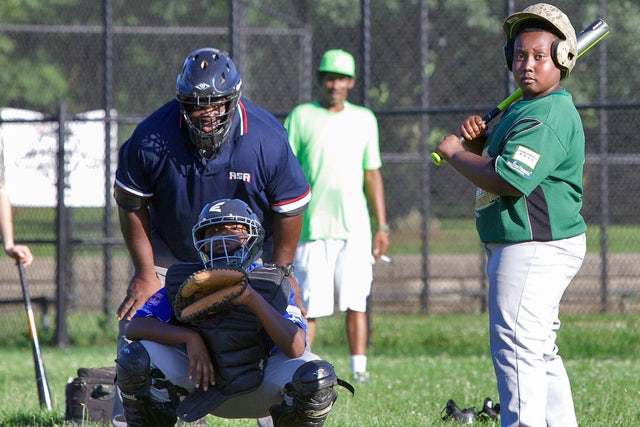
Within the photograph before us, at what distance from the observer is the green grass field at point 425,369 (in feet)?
18.2

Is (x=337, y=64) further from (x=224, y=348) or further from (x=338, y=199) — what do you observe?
(x=224, y=348)

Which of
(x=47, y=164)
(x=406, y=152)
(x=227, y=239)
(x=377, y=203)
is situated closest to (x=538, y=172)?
(x=227, y=239)

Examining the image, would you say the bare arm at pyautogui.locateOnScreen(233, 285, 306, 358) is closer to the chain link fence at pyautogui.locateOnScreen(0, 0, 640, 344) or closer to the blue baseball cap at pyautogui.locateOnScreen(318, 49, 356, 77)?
the blue baseball cap at pyautogui.locateOnScreen(318, 49, 356, 77)

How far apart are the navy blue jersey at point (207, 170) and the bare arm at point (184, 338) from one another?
2.50 feet

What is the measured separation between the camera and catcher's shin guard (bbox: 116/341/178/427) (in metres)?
3.94

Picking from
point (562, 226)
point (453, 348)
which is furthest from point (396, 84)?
point (562, 226)

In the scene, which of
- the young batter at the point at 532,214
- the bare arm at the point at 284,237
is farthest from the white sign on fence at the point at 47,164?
the young batter at the point at 532,214

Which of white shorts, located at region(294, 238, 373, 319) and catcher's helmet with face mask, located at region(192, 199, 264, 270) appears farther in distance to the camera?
white shorts, located at region(294, 238, 373, 319)

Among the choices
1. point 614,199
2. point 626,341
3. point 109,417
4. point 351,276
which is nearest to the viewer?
point 109,417

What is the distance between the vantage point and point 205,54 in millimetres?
4520

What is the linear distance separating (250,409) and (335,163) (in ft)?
11.9

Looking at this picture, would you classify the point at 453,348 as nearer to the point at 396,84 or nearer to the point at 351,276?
the point at 351,276

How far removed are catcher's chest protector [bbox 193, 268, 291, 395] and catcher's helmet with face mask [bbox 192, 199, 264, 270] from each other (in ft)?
0.44

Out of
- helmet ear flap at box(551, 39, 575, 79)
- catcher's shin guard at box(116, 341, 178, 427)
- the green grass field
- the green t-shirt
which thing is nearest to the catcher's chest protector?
catcher's shin guard at box(116, 341, 178, 427)
